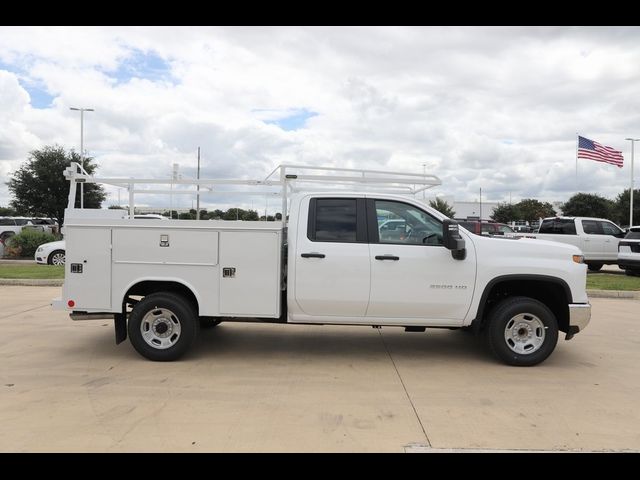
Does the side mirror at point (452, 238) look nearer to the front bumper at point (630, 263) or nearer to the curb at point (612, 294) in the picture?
the curb at point (612, 294)

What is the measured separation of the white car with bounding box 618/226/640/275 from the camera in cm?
1596

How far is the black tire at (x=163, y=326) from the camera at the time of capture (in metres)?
5.89

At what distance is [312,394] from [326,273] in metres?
1.38

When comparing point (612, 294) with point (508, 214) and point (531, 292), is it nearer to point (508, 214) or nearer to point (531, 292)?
point (531, 292)

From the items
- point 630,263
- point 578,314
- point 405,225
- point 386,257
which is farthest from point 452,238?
point 630,263

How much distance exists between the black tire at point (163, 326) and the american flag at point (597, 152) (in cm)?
A: 3101

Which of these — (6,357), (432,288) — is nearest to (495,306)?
(432,288)

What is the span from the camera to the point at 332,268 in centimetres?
580

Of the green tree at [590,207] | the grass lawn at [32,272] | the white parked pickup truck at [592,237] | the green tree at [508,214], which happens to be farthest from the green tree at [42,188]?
the green tree at [508,214]

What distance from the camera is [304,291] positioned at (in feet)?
19.1

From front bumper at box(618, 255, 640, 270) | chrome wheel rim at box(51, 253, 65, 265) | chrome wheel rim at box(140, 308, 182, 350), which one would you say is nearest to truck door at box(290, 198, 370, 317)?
chrome wheel rim at box(140, 308, 182, 350)

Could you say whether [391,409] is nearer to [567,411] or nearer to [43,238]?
[567,411]
